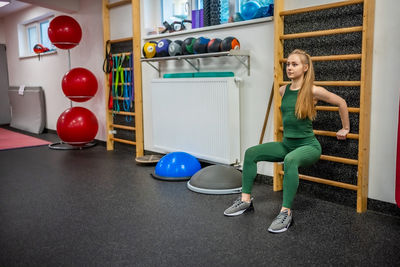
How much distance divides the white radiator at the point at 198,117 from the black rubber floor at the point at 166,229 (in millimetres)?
472

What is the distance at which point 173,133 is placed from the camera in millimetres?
4164

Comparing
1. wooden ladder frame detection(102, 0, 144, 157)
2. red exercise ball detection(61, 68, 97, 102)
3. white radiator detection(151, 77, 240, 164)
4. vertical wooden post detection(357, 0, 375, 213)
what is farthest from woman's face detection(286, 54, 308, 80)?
red exercise ball detection(61, 68, 97, 102)

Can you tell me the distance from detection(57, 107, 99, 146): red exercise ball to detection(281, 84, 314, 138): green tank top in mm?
3244

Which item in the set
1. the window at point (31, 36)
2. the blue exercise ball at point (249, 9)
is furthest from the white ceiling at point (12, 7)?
the blue exercise ball at point (249, 9)

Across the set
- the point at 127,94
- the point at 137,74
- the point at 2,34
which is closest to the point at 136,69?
the point at 137,74

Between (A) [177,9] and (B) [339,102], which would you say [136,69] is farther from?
(B) [339,102]

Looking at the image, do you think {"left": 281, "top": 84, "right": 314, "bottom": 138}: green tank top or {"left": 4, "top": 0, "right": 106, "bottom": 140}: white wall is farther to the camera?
{"left": 4, "top": 0, "right": 106, "bottom": 140}: white wall

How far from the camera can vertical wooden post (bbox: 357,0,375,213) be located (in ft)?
8.34

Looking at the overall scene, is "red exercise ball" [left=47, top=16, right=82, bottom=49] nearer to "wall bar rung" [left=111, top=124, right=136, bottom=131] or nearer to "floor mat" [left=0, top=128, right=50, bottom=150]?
"wall bar rung" [left=111, top=124, right=136, bottom=131]

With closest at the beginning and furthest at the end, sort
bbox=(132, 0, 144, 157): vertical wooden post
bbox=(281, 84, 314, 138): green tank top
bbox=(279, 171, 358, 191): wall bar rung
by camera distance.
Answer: bbox=(281, 84, 314, 138): green tank top
bbox=(279, 171, 358, 191): wall bar rung
bbox=(132, 0, 144, 157): vertical wooden post

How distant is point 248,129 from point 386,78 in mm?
1325

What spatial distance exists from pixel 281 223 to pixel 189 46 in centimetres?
200

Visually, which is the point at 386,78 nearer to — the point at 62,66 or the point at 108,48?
the point at 108,48

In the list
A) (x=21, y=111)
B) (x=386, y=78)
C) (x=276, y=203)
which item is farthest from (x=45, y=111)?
(x=386, y=78)
